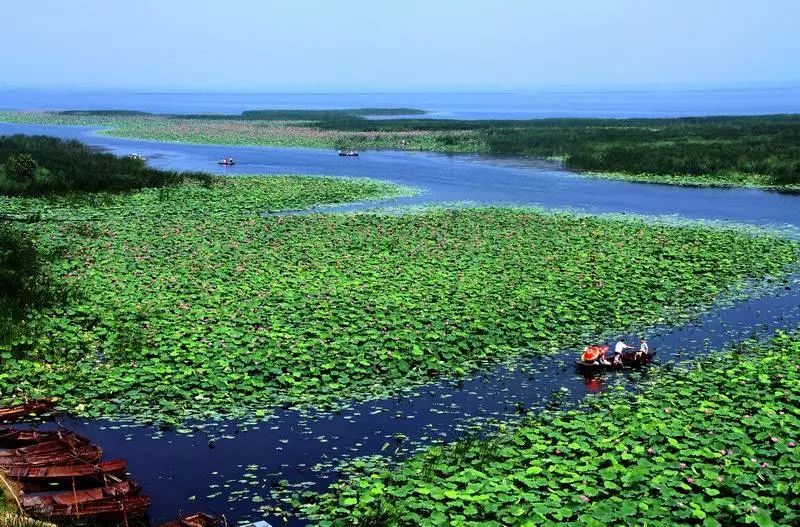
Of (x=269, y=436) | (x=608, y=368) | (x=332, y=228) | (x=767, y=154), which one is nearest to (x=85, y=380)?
(x=269, y=436)

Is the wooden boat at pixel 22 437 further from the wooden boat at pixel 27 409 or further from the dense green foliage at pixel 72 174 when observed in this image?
the dense green foliage at pixel 72 174

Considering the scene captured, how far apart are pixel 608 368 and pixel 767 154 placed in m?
46.5

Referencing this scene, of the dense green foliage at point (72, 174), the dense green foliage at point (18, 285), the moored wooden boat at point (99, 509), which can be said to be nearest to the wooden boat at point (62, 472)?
the moored wooden boat at point (99, 509)

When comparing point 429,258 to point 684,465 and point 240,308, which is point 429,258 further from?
point 684,465

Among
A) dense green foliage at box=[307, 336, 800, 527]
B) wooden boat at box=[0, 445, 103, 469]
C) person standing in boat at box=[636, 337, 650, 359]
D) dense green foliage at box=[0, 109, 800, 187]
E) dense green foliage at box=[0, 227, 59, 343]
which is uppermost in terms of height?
dense green foliage at box=[0, 109, 800, 187]

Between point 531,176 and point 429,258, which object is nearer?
point 429,258

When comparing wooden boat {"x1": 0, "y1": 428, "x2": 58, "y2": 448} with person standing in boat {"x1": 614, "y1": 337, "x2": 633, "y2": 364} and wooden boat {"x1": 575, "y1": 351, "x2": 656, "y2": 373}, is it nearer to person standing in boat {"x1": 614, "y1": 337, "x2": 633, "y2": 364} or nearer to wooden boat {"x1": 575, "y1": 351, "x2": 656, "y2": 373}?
wooden boat {"x1": 575, "y1": 351, "x2": 656, "y2": 373}

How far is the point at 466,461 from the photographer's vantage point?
39.5 feet

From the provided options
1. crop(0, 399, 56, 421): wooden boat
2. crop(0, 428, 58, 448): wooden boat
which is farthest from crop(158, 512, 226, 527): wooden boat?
crop(0, 399, 56, 421): wooden boat

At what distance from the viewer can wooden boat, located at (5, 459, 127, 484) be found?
10789 millimetres

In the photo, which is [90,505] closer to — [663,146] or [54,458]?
[54,458]

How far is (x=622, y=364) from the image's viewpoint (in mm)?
16469

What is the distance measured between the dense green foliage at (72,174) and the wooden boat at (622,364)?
29337mm

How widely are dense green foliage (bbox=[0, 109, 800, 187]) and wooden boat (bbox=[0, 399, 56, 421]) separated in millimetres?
45669
